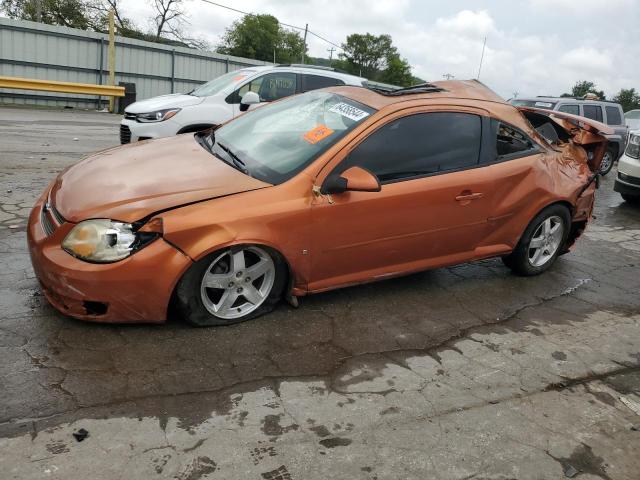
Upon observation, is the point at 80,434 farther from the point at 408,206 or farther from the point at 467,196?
the point at 467,196

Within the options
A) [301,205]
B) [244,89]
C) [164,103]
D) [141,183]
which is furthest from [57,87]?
[301,205]

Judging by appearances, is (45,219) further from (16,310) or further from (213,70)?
(213,70)

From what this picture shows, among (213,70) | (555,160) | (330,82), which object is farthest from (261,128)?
(213,70)

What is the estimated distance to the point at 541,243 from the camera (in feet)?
15.7

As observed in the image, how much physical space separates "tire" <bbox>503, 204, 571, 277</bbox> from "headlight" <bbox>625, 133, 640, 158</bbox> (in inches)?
179

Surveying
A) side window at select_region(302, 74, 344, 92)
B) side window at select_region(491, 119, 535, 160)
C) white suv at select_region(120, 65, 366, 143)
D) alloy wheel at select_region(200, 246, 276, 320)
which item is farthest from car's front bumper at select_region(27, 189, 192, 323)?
side window at select_region(302, 74, 344, 92)

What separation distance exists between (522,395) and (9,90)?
19.0 metres

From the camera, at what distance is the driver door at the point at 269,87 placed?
839 cm

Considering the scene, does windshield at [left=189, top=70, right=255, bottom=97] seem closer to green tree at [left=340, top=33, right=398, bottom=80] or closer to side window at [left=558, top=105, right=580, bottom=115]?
side window at [left=558, top=105, right=580, bottom=115]

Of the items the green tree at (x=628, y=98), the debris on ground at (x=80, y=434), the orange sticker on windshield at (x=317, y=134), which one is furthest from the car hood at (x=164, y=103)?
the green tree at (x=628, y=98)

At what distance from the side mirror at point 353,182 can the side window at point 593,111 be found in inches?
408

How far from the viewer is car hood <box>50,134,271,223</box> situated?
3.12 metres

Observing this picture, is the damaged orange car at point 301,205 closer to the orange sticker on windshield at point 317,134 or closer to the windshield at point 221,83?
the orange sticker on windshield at point 317,134

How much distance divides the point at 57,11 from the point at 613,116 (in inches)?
1531
